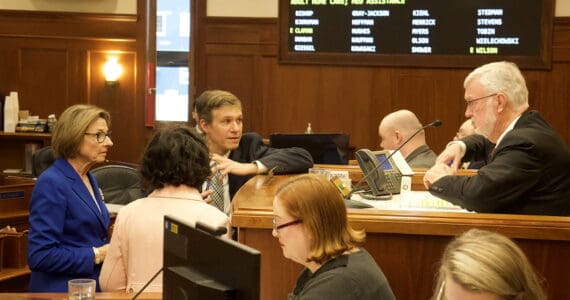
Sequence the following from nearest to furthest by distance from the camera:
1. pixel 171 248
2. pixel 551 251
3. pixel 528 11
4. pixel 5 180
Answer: pixel 171 248 < pixel 551 251 < pixel 5 180 < pixel 528 11

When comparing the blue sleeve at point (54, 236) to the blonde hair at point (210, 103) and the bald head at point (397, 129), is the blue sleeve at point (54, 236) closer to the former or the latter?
the blonde hair at point (210, 103)

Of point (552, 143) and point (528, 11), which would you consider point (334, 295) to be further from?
point (528, 11)

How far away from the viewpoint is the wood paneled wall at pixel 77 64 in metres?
8.77

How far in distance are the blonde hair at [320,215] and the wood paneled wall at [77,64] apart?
22.3 ft

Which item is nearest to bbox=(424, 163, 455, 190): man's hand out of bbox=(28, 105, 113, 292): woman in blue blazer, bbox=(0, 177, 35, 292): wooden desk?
bbox=(28, 105, 113, 292): woman in blue blazer

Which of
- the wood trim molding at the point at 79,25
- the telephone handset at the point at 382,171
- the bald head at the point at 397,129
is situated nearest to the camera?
the telephone handset at the point at 382,171

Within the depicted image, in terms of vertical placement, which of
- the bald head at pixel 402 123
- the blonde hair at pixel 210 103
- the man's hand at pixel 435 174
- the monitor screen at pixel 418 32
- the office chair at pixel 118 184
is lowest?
the office chair at pixel 118 184

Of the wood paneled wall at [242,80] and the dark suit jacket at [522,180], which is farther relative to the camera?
the wood paneled wall at [242,80]

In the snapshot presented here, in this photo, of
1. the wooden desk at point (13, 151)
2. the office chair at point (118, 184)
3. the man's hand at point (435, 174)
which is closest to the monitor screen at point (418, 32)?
the wooden desk at point (13, 151)

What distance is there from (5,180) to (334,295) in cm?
365

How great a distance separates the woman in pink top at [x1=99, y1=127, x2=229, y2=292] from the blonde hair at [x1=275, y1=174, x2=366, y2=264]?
1.65 feet

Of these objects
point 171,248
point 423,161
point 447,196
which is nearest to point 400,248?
point 447,196

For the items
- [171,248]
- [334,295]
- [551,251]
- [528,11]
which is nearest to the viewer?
[171,248]

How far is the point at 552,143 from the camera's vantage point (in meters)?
2.84
